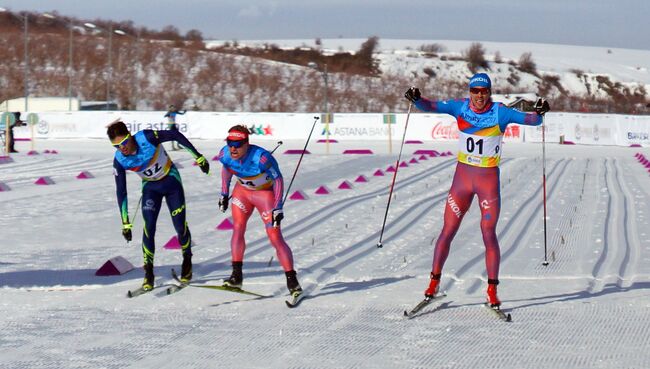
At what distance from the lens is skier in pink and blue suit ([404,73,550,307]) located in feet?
24.9

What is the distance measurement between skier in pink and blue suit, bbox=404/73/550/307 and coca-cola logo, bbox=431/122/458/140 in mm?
32948

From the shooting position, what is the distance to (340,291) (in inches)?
346

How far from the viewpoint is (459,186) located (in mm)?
7762

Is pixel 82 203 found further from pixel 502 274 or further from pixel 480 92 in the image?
pixel 480 92

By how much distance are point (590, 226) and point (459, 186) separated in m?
6.56

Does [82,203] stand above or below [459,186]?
below

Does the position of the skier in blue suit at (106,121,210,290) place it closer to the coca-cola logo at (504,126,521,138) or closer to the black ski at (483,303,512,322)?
the black ski at (483,303,512,322)

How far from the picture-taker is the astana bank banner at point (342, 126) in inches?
1601

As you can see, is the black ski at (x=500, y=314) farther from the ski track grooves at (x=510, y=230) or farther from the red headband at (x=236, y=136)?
the red headband at (x=236, y=136)

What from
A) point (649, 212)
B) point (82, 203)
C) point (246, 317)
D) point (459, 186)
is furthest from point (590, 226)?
point (82, 203)

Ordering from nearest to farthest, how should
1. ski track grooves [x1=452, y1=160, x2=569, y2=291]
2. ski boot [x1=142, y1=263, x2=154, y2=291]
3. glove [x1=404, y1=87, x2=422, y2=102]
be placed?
glove [x1=404, y1=87, x2=422, y2=102], ski boot [x1=142, y1=263, x2=154, y2=291], ski track grooves [x1=452, y1=160, x2=569, y2=291]

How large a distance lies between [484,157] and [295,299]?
200cm

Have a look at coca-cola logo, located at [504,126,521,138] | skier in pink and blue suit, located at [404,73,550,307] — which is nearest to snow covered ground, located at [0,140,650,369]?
skier in pink and blue suit, located at [404,73,550,307]

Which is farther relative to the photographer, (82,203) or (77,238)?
(82,203)
